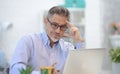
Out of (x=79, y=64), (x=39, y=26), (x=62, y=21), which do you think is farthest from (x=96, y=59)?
(x=39, y=26)

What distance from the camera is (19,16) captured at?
3.88 meters

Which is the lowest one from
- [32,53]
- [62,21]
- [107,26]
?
[107,26]

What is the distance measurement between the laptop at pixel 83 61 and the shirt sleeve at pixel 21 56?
365 mm

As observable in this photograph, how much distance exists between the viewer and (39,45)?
5.73 ft

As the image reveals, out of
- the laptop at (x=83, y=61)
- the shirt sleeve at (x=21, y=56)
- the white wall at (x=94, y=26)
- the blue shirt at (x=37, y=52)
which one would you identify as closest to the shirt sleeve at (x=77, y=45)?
the blue shirt at (x=37, y=52)

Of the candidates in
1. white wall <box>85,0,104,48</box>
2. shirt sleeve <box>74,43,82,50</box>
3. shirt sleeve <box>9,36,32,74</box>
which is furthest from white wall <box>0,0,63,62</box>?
shirt sleeve <box>9,36,32,74</box>

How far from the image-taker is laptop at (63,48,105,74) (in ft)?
4.24

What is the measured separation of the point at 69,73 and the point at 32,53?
0.49m

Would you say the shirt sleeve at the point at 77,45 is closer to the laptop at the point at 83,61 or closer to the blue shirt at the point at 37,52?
the blue shirt at the point at 37,52

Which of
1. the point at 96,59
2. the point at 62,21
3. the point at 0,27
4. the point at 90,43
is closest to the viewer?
the point at 96,59

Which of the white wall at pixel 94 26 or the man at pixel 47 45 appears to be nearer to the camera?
the man at pixel 47 45

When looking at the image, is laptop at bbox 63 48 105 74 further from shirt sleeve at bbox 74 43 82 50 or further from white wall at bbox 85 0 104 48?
white wall at bbox 85 0 104 48

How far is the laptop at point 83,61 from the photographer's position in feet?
4.24

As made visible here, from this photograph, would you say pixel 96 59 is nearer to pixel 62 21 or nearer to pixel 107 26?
pixel 62 21
